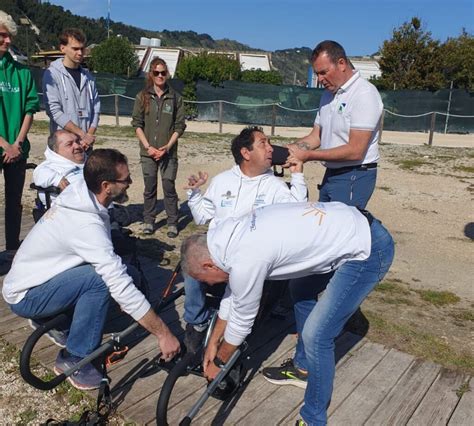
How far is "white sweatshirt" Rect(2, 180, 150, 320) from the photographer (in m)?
2.46

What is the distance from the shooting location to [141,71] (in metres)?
44.7

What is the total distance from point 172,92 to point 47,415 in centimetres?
368

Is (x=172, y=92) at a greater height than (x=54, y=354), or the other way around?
(x=172, y=92)

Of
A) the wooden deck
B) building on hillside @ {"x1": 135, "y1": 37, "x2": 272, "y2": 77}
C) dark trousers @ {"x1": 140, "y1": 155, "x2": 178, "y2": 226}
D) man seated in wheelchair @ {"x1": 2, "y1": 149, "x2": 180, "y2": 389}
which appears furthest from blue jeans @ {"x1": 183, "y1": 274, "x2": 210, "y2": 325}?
building on hillside @ {"x1": 135, "y1": 37, "x2": 272, "y2": 77}

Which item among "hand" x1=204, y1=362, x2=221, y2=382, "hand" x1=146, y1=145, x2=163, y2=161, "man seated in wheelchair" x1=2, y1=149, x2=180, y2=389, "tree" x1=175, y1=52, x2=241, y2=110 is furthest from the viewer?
"tree" x1=175, y1=52, x2=241, y2=110

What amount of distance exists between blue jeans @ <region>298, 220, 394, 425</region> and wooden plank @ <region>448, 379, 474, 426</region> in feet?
2.48

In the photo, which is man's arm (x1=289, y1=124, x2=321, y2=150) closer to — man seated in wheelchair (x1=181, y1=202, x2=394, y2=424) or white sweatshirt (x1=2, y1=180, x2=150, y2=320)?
man seated in wheelchair (x1=181, y1=202, x2=394, y2=424)

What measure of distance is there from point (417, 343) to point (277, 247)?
6.13 feet

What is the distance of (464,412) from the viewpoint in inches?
109

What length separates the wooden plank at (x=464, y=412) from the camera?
2678 mm

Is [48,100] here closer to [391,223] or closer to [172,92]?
[172,92]

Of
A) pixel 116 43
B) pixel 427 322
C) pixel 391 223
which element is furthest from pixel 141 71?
pixel 427 322

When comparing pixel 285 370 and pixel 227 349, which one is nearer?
pixel 227 349

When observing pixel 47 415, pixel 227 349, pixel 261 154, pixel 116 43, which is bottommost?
pixel 47 415
